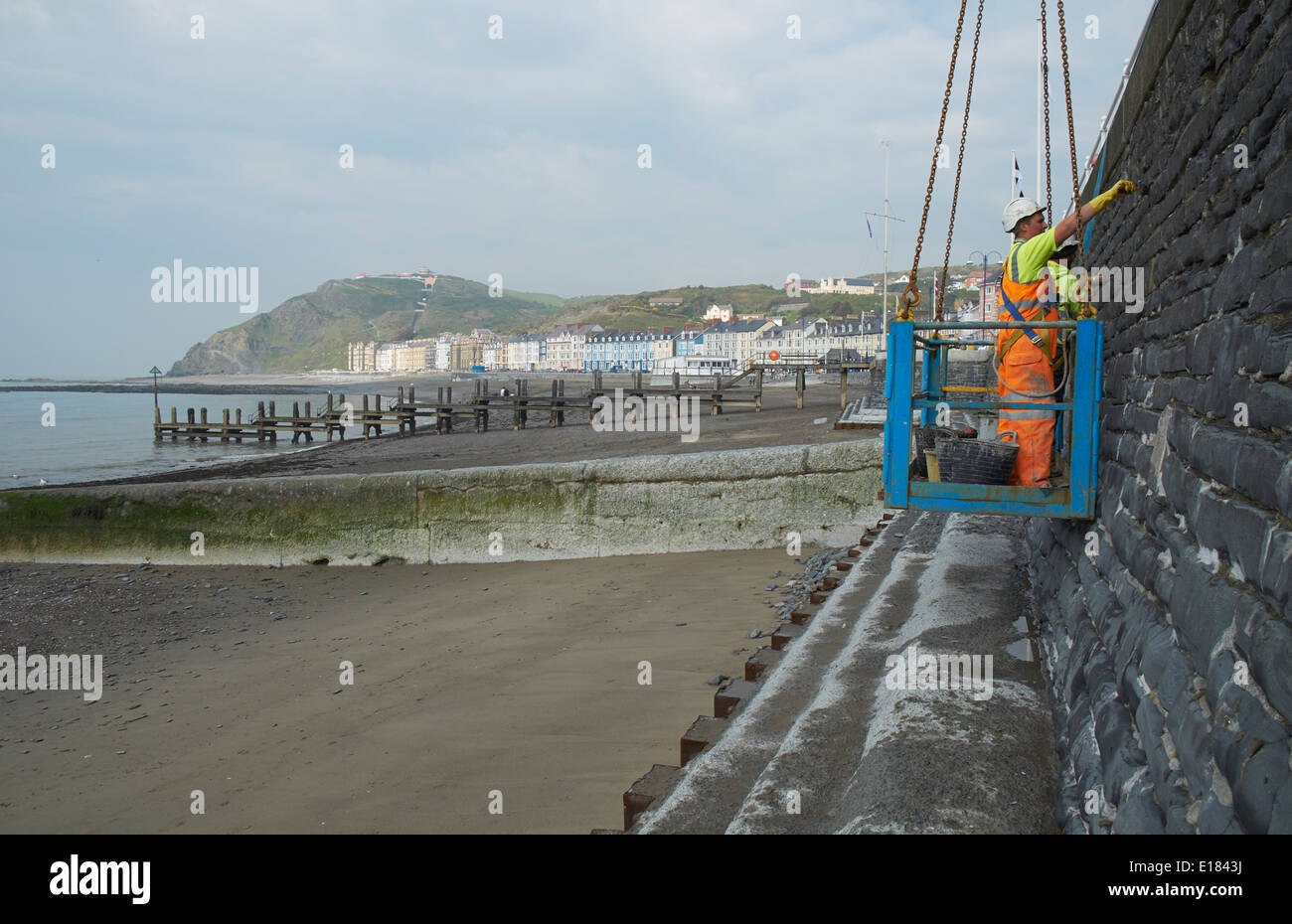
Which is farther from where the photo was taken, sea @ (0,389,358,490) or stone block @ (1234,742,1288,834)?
sea @ (0,389,358,490)

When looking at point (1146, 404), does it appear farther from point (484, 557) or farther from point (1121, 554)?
point (484, 557)

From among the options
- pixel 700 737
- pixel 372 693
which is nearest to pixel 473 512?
pixel 372 693

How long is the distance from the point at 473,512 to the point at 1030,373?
6811 mm

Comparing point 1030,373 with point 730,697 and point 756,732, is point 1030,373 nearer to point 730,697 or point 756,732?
point 730,697

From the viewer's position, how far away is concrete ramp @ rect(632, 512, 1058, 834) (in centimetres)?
305

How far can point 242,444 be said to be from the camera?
35.3m

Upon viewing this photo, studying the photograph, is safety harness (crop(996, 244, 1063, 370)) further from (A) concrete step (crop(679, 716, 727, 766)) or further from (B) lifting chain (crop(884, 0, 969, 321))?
(A) concrete step (crop(679, 716, 727, 766))

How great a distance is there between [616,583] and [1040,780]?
5948 millimetres

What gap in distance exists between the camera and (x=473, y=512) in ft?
33.7

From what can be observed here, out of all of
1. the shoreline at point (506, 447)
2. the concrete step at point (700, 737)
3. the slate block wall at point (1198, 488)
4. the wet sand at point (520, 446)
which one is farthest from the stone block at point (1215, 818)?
the shoreline at point (506, 447)

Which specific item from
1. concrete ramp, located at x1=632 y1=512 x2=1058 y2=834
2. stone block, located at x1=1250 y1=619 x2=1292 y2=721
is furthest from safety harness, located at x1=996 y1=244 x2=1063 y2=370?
stone block, located at x1=1250 y1=619 x2=1292 y2=721

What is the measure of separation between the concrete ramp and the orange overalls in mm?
890

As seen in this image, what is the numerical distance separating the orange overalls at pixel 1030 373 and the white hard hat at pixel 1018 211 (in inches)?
13.3

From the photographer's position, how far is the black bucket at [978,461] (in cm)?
470
